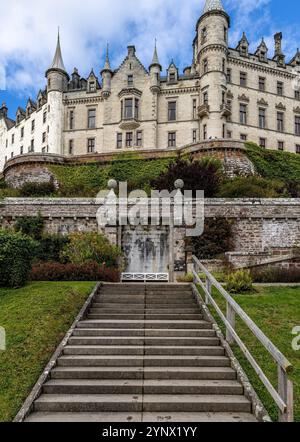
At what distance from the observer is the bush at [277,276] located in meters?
16.7

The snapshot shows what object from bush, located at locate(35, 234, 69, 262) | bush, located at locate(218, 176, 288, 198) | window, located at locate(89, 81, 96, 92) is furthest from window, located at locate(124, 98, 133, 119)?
bush, located at locate(35, 234, 69, 262)

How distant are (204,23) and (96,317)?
42.7m

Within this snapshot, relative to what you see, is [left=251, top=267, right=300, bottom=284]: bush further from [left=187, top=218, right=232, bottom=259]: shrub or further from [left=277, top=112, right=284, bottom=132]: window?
[left=277, top=112, right=284, bottom=132]: window

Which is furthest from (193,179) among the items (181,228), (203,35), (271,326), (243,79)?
(203,35)

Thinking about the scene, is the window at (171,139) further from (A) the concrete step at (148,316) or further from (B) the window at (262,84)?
(A) the concrete step at (148,316)

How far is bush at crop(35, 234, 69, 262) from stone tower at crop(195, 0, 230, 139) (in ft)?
81.7

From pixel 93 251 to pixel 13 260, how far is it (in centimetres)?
485

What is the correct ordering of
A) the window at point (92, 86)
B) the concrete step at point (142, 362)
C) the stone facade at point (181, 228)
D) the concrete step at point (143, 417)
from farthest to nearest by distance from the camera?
the window at point (92, 86), the stone facade at point (181, 228), the concrete step at point (142, 362), the concrete step at point (143, 417)

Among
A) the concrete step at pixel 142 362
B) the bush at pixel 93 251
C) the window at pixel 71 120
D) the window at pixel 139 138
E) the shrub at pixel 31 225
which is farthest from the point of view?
the window at pixel 71 120

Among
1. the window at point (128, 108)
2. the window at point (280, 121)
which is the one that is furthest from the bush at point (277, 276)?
the window at point (280, 121)

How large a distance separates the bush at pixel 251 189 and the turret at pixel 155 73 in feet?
65.6

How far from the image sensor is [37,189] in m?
32.9

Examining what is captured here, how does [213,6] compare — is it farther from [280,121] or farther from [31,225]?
[31,225]
